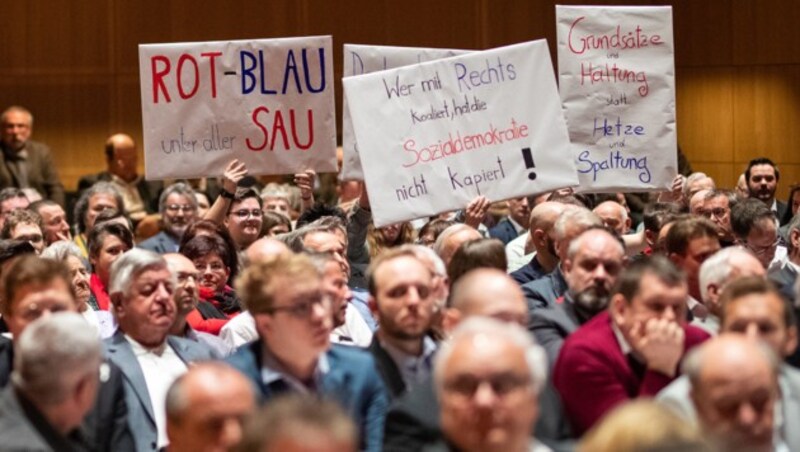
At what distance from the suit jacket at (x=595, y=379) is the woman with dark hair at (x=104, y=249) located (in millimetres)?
3088

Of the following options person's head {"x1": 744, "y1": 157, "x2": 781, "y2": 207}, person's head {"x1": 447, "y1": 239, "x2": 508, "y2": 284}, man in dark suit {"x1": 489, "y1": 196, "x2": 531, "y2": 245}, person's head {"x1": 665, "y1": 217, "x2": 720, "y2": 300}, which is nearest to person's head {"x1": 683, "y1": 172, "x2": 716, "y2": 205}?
person's head {"x1": 744, "y1": 157, "x2": 781, "y2": 207}

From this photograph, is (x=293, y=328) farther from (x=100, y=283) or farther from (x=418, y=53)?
(x=418, y=53)

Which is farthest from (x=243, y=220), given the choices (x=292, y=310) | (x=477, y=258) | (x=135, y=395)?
(x=292, y=310)

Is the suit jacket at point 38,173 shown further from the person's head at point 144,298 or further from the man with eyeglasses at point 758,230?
the person's head at point 144,298

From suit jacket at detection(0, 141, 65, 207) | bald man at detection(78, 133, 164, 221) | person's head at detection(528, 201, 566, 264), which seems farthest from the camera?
bald man at detection(78, 133, 164, 221)

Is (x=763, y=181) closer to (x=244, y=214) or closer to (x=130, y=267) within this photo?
(x=244, y=214)

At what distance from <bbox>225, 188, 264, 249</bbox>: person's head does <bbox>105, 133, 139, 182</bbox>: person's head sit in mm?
4607

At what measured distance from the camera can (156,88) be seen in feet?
28.9

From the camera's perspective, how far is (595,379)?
5.06m

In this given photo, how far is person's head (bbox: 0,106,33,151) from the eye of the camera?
12922mm

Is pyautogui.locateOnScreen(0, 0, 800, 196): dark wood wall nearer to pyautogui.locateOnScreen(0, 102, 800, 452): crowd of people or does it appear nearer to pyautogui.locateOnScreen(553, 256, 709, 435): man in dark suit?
pyautogui.locateOnScreen(0, 102, 800, 452): crowd of people

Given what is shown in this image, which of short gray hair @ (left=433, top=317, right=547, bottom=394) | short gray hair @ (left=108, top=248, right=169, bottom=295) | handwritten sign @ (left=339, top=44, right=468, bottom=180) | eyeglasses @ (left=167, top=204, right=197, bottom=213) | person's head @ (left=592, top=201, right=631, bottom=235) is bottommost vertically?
eyeglasses @ (left=167, top=204, right=197, bottom=213)

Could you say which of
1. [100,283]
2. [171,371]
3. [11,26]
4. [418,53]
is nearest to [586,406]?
[171,371]

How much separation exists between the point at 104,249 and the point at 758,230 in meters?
3.31
